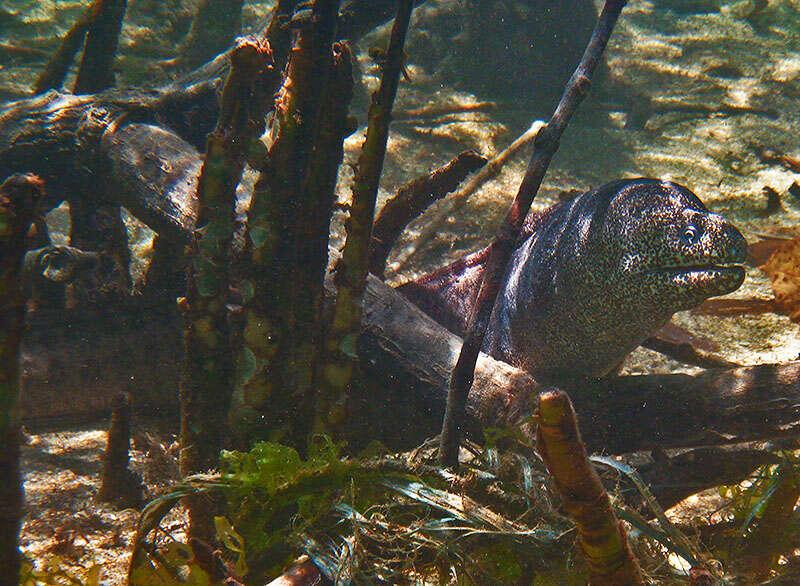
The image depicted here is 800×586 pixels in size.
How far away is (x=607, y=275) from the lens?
275 centimetres

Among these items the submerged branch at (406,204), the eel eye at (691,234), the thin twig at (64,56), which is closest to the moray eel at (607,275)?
the eel eye at (691,234)

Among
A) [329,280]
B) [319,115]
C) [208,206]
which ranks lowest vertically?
[329,280]

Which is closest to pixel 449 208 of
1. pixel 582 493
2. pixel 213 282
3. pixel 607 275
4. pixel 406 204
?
pixel 406 204

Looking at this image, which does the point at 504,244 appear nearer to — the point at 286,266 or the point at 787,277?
the point at 286,266

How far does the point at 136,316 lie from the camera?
8.55 ft

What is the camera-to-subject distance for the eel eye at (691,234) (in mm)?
2512

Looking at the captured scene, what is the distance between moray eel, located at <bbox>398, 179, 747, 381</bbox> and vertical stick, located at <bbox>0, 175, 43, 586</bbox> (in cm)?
234

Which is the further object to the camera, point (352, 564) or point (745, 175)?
point (745, 175)

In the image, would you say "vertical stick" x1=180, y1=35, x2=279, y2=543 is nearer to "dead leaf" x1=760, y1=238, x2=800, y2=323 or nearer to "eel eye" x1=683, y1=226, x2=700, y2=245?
"eel eye" x1=683, y1=226, x2=700, y2=245

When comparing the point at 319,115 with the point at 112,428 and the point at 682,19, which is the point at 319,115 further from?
the point at 682,19

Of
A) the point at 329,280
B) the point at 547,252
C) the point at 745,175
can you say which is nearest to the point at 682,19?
the point at 745,175

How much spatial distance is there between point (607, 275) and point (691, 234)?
442 millimetres

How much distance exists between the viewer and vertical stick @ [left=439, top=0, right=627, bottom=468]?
175 centimetres

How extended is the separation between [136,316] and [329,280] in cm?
102
